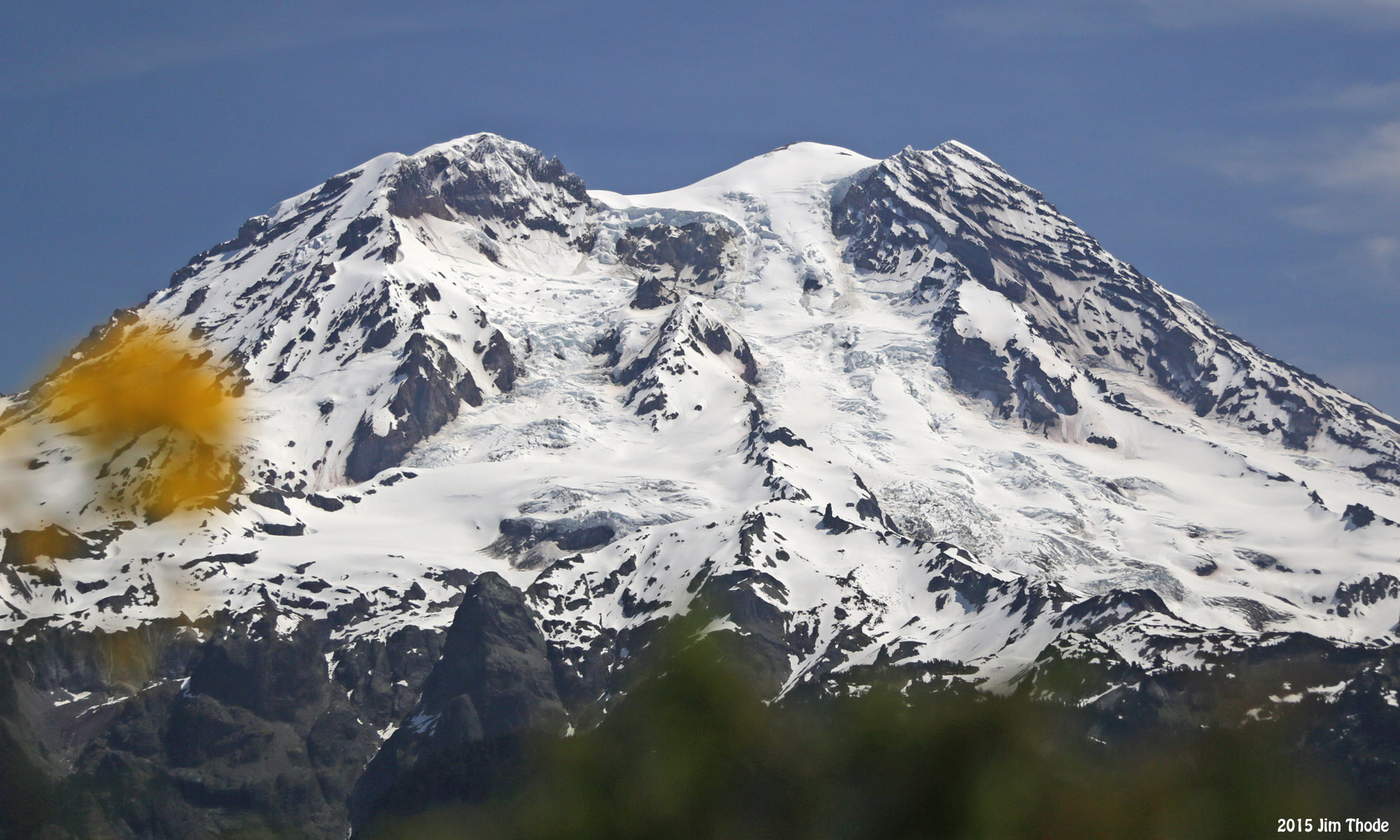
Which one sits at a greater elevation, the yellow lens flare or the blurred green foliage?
the yellow lens flare

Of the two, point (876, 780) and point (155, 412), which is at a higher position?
point (155, 412)

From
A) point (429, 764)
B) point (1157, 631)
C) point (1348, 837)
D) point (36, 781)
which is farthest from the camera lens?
point (1157, 631)

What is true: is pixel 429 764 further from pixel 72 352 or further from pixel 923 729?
pixel 923 729

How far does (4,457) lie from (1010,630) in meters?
168

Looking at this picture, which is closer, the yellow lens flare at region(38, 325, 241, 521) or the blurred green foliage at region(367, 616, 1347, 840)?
the blurred green foliage at region(367, 616, 1347, 840)

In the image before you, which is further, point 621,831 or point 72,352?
point 72,352

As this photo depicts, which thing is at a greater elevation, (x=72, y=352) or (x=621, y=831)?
(x=72, y=352)

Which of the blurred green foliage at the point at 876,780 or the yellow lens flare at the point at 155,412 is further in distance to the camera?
the yellow lens flare at the point at 155,412

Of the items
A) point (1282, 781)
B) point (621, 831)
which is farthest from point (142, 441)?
point (1282, 781)

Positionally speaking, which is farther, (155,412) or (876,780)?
(155,412)

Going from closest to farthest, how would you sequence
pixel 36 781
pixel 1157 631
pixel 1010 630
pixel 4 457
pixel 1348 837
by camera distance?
pixel 1348 837
pixel 4 457
pixel 36 781
pixel 1157 631
pixel 1010 630

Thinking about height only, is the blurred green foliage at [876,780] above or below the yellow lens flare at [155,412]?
below

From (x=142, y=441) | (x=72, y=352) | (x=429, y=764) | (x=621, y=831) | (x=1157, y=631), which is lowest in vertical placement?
(x=621, y=831)

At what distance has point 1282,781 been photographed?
24688 mm
